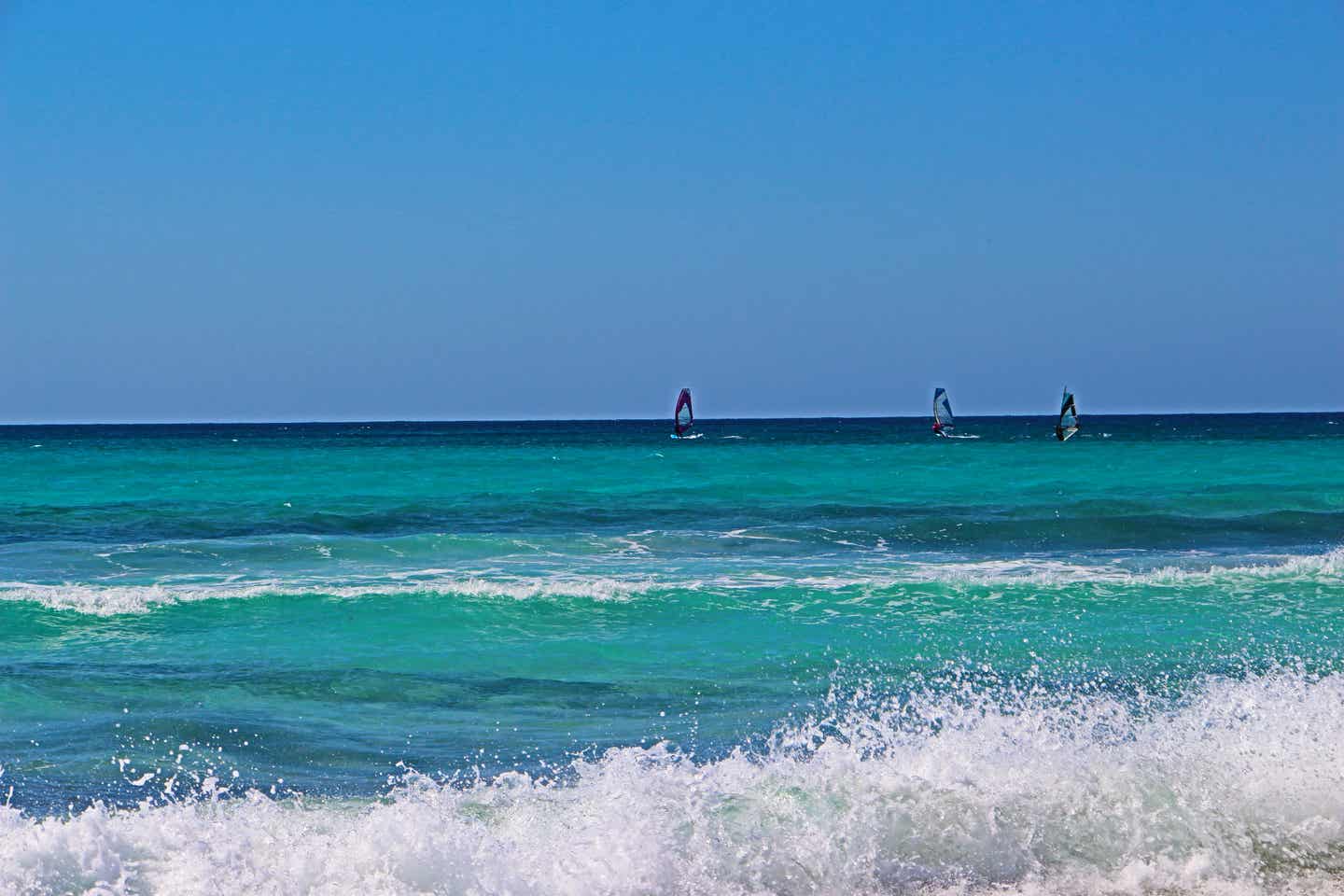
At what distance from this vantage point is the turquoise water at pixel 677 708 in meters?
5.88

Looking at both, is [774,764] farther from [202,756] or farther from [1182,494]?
[1182,494]

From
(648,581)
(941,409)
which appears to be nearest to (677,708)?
(648,581)

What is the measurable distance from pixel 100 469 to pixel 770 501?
958 inches

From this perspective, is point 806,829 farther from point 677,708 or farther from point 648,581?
point 648,581

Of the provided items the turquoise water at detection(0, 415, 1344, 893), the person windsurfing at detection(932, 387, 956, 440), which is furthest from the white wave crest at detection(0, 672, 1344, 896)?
the person windsurfing at detection(932, 387, 956, 440)

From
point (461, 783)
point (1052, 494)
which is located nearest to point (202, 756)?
point (461, 783)

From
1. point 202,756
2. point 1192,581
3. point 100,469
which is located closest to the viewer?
point 202,756

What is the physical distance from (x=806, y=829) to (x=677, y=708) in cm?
294

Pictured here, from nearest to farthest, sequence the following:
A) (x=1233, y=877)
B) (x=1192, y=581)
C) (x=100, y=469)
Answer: (x=1233, y=877), (x=1192, y=581), (x=100, y=469)

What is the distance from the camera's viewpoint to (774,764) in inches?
270

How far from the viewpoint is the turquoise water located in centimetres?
588

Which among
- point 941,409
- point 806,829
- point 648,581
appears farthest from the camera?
point 941,409

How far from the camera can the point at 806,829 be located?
6.11m

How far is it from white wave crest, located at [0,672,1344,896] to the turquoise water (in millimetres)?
19
